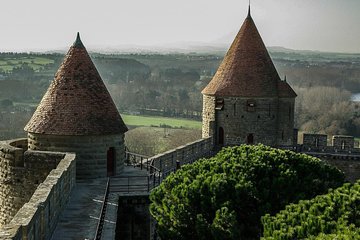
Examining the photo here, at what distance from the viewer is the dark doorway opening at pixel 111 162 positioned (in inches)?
725

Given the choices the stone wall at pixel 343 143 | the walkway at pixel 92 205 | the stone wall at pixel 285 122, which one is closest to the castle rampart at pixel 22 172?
the walkway at pixel 92 205

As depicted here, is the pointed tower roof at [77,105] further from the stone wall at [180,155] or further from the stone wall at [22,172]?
the stone wall at [180,155]

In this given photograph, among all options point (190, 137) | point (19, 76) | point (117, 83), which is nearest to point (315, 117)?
point (190, 137)

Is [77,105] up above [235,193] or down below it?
above

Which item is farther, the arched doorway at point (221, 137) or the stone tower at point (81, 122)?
the arched doorway at point (221, 137)

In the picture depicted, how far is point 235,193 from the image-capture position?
13.6 m

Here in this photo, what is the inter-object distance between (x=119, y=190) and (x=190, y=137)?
38867 mm

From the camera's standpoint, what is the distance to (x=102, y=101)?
61.2 feet

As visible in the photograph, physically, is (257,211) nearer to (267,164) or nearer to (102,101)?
(267,164)

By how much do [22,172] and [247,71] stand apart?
12.7 m

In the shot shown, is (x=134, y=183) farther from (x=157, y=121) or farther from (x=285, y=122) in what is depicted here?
(x=157, y=121)

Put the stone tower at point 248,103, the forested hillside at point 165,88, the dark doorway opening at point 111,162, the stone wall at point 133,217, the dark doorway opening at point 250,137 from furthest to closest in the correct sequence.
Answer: the forested hillside at point 165,88 < the dark doorway opening at point 250,137 < the stone tower at point 248,103 < the dark doorway opening at point 111,162 < the stone wall at point 133,217

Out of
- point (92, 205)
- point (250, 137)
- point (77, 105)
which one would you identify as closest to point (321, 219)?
point (92, 205)

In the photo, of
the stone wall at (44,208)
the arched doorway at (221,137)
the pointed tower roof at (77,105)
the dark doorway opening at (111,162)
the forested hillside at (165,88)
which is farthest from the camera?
the forested hillside at (165,88)
